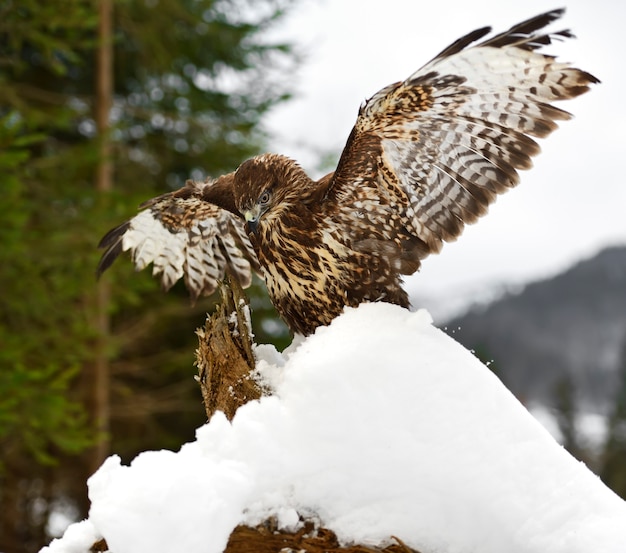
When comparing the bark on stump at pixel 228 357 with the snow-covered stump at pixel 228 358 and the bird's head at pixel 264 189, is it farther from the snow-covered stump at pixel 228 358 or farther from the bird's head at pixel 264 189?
the bird's head at pixel 264 189

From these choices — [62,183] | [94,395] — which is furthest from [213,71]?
[94,395]

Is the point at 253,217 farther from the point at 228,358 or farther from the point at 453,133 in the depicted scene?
the point at 453,133

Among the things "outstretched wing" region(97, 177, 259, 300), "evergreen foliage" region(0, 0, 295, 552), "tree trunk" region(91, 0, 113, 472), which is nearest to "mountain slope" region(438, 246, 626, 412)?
"evergreen foliage" region(0, 0, 295, 552)

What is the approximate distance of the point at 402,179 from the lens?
8.73ft

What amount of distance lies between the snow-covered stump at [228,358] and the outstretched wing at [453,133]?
23.7 inches

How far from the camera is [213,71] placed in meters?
12.1

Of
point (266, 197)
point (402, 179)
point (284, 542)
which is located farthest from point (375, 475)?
point (266, 197)

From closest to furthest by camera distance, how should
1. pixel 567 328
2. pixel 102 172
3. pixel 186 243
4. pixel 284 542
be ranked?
pixel 284 542 → pixel 186 243 → pixel 102 172 → pixel 567 328

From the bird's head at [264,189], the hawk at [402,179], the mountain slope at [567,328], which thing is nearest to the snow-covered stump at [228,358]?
the hawk at [402,179]

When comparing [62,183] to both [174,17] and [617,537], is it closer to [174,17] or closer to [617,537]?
[174,17]

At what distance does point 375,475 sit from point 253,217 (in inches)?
46.9

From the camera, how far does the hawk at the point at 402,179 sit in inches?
93.5

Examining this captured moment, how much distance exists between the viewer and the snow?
1944 mm

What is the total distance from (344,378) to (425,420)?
0.93 ft
